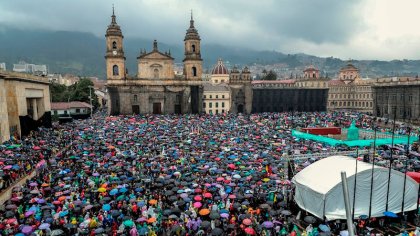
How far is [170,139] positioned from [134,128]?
8603 mm

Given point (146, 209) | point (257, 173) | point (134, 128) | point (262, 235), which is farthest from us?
point (134, 128)

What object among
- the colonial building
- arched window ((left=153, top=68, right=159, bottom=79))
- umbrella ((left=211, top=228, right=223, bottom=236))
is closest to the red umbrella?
umbrella ((left=211, top=228, right=223, bottom=236))

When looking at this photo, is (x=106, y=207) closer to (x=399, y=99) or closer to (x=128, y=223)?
(x=128, y=223)

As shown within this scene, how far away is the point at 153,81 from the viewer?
58062 mm

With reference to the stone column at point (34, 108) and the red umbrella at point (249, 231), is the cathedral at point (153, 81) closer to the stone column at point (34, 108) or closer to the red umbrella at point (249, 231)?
the stone column at point (34, 108)

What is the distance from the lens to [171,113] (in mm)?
59562

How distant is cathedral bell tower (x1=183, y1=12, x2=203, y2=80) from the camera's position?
58906 millimetres

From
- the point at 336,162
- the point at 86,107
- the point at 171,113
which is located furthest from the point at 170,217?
the point at 86,107

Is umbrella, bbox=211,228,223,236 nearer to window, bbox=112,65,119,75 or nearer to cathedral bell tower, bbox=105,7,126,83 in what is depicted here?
cathedral bell tower, bbox=105,7,126,83

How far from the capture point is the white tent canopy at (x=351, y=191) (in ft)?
49.2

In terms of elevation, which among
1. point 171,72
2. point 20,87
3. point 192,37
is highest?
point 192,37

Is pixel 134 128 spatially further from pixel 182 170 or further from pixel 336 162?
pixel 336 162

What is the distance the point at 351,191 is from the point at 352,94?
270ft

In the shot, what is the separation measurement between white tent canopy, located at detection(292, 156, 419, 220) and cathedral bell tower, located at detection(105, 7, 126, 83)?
46630 mm
